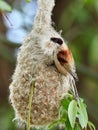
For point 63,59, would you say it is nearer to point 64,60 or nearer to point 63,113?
point 64,60

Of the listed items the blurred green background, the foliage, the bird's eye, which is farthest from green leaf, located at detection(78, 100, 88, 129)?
the blurred green background

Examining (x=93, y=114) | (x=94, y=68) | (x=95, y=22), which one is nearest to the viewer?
(x=93, y=114)

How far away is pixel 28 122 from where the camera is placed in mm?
2049

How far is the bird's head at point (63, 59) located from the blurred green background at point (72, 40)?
6.08ft

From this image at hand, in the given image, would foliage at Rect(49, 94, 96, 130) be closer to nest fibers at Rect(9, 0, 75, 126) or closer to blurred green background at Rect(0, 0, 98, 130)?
nest fibers at Rect(9, 0, 75, 126)

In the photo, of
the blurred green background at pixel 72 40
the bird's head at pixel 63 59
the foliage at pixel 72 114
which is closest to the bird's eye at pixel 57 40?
the bird's head at pixel 63 59

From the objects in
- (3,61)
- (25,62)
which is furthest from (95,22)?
(25,62)

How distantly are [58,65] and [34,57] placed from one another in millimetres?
108

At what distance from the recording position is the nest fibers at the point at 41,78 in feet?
6.82

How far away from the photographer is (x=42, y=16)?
2078 millimetres

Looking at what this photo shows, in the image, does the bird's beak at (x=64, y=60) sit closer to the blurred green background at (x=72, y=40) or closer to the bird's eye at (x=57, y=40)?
the bird's eye at (x=57, y=40)

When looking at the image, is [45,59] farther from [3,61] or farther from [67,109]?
[3,61]

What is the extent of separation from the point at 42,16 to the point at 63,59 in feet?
0.63

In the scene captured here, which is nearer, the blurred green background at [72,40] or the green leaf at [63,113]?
the green leaf at [63,113]
